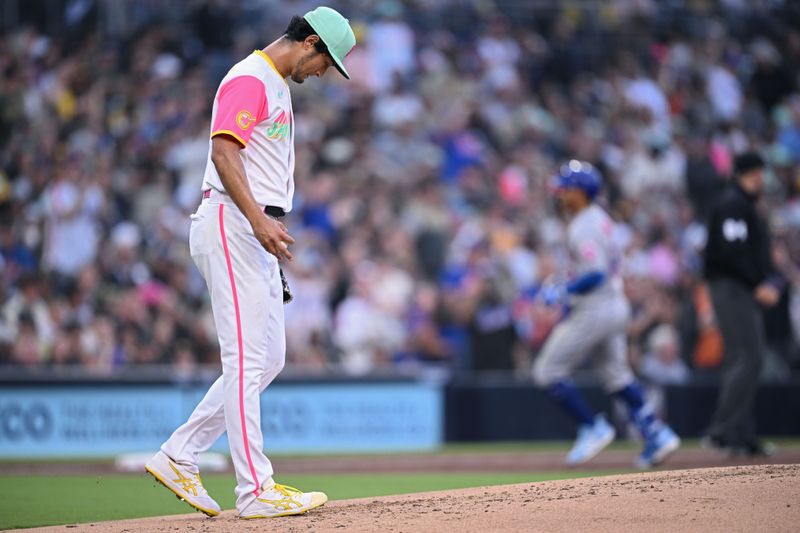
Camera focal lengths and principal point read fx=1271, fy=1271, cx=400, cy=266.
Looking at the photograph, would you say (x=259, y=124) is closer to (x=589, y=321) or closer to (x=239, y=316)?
(x=239, y=316)

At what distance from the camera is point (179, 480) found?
6656mm

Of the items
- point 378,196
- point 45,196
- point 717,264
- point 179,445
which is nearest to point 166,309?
point 45,196

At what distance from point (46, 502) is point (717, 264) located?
Answer: 6.18m

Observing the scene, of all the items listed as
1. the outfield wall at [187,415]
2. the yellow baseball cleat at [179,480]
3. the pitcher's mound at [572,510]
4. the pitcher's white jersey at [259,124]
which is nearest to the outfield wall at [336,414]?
the outfield wall at [187,415]

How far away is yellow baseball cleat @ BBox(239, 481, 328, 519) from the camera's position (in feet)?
20.7

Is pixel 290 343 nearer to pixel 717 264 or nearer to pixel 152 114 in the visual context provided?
pixel 152 114

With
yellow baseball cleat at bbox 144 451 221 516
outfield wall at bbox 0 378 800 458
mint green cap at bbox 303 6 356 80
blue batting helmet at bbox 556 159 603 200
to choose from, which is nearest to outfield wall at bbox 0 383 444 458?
outfield wall at bbox 0 378 800 458

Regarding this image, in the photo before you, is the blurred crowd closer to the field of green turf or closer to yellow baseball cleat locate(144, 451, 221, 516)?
the field of green turf

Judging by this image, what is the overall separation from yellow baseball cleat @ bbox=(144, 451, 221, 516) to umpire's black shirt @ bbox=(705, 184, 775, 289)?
6.18 metres

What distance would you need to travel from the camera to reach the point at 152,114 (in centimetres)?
1741

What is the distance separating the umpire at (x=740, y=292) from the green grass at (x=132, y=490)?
1609mm

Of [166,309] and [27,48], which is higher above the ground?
[27,48]

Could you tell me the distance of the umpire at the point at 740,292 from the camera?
36.4ft

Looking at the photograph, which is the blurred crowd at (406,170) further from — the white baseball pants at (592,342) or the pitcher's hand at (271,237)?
the pitcher's hand at (271,237)
